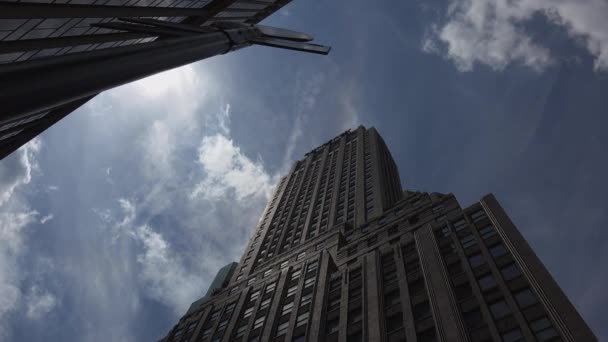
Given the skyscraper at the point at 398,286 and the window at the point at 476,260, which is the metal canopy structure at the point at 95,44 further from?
the window at the point at 476,260

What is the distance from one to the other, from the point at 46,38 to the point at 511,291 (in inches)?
1454

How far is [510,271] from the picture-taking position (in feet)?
96.0

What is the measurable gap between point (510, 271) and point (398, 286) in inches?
348

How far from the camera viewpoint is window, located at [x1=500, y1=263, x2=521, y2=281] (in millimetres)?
28591

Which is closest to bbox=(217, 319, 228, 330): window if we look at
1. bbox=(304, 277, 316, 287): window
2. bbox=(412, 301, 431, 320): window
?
bbox=(304, 277, 316, 287): window

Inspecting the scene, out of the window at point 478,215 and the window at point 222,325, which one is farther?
the window at point 222,325

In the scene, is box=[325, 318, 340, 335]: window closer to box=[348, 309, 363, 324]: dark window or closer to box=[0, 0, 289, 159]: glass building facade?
box=[348, 309, 363, 324]: dark window

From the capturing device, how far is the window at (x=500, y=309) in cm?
2581

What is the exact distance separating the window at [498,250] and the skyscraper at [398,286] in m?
0.08

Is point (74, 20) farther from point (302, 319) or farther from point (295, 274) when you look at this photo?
point (295, 274)

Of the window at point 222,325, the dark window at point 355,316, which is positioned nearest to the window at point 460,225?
the dark window at point 355,316

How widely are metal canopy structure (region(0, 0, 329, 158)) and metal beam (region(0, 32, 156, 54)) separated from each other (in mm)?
69

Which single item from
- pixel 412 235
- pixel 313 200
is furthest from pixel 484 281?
pixel 313 200

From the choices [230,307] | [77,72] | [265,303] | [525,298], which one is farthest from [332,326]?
[77,72]
